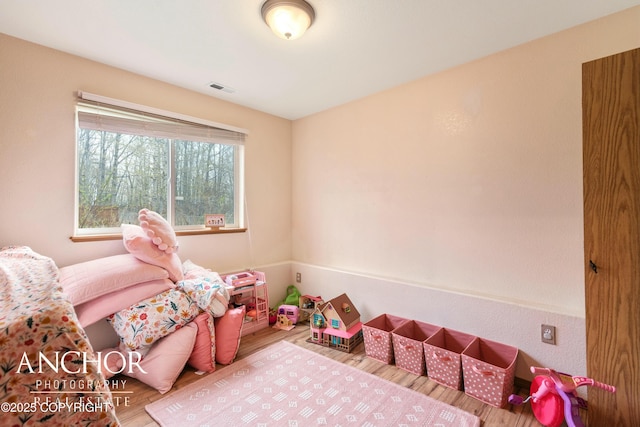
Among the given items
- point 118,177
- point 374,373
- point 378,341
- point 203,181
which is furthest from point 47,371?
point 203,181

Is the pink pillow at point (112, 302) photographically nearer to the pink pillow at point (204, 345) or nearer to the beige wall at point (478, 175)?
the pink pillow at point (204, 345)

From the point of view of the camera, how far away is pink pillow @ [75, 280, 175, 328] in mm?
1825

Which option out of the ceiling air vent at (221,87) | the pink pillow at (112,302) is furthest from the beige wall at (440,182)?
the pink pillow at (112,302)

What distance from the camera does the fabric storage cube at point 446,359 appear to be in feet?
6.22

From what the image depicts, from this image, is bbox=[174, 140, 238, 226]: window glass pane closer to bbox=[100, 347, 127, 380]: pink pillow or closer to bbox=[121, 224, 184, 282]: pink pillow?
bbox=[121, 224, 184, 282]: pink pillow

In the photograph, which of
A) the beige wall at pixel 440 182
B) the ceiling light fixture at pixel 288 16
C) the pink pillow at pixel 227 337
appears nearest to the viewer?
the ceiling light fixture at pixel 288 16

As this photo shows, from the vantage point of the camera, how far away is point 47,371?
593mm

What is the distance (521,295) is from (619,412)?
0.70m

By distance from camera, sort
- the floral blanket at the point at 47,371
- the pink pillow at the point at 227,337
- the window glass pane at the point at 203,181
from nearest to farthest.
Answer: the floral blanket at the point at 47,371
the pink pillow at the point at 227,337
the window glass pane at the point at 203,181

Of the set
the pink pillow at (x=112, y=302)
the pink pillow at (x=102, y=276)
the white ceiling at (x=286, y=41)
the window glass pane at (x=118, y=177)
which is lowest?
the pink pillow at (x=112, y=302)

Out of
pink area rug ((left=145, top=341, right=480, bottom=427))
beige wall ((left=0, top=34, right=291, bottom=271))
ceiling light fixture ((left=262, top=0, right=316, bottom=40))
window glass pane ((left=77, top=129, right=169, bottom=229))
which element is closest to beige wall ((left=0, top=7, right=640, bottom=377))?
beige wall ((left=0, top=34, right=291, bottom=271))

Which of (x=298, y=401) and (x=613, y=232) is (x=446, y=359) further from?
(x=613, y=232)

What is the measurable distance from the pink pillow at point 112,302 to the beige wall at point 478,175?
1788 mm

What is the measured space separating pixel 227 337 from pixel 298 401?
734 mm
